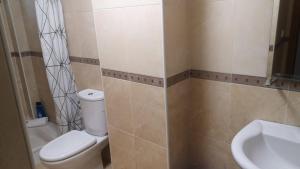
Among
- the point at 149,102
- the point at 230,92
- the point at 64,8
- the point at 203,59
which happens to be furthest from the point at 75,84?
the point at 230,92

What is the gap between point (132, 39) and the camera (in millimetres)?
1370

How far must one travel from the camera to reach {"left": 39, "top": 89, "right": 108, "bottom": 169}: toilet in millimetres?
1773

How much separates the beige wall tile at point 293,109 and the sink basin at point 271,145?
3cm

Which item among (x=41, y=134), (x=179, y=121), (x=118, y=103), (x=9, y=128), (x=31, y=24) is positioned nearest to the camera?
(x=9, y=128)

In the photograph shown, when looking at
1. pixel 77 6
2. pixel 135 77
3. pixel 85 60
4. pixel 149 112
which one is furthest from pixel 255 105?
pixel 77 6

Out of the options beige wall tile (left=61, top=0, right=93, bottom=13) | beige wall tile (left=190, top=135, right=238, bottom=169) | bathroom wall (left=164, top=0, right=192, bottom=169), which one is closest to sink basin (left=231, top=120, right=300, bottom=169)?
beige wall tile (left=190, top=135, right=238, bottom=169)

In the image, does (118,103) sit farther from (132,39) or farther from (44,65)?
(44,65)

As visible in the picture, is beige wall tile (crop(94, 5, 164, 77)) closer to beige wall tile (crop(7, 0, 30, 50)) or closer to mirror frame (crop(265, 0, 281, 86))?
mirror frame (crop(265, 0, 281, 86))

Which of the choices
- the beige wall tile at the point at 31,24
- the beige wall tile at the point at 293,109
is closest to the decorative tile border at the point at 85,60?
the beige wall tile at the point at 31,24

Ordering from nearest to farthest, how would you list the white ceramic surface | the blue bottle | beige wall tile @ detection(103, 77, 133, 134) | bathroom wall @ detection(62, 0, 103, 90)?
beige wall tile @ detection(103, 77, 133, 134) < bathroom wall @ detection(62, 0, 103, 90) < the white ceramic surface < the blue bottle

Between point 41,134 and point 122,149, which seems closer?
point 122,149

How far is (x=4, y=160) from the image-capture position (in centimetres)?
44

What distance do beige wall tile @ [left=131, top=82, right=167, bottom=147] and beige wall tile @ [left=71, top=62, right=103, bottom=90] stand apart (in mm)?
659

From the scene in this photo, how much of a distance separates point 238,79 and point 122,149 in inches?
40.1
